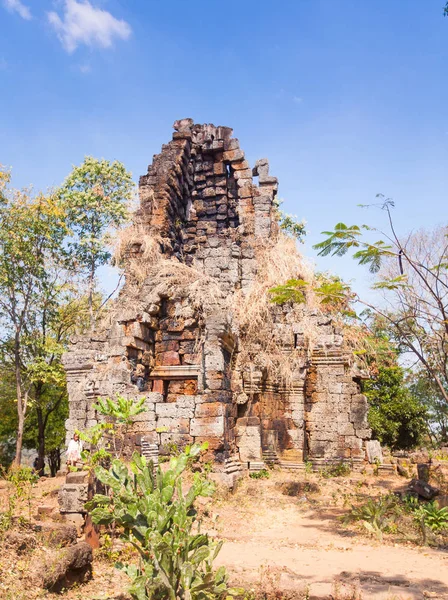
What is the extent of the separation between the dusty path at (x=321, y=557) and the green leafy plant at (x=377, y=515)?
25 centimetres

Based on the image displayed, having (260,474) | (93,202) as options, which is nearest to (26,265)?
(93,202)

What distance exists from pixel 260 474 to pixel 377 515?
3.77 meters

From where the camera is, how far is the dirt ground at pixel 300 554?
4750 millimetres

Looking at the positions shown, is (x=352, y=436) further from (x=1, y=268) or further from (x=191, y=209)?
(x=1, y=268)

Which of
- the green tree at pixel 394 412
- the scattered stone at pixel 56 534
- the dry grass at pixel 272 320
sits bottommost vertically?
the scattered stone at pixel 56 534

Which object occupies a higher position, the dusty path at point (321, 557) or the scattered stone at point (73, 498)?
the scattered stone at point (73, 498)

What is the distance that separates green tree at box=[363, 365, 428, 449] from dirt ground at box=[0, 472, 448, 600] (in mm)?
9746

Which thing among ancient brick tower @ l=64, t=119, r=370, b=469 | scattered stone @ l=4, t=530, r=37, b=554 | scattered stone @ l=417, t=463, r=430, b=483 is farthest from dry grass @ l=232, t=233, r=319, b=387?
scattered stone @ l=4, t=530, r=37, b=554

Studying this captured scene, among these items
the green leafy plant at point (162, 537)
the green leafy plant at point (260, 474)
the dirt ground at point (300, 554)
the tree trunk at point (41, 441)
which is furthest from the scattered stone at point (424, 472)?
the tree trunk at point (41, 441)

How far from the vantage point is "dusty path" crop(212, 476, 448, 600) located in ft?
16.0

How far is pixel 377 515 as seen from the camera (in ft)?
25.6

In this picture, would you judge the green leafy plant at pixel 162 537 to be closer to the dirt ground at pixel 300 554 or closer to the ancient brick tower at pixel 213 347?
the dirt ground at pixel 300 554

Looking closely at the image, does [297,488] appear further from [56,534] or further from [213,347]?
[56,534]

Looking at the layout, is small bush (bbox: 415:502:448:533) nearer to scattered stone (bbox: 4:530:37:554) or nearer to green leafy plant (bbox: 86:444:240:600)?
green leafy plant (bbox: 86:444:240:600)
